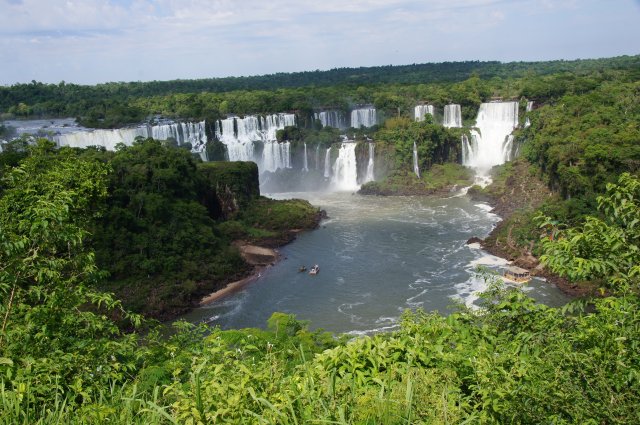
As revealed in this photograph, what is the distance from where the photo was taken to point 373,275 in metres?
23.7

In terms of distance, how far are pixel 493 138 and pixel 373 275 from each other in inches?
1118

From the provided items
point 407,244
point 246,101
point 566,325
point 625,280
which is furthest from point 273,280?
point 246,101

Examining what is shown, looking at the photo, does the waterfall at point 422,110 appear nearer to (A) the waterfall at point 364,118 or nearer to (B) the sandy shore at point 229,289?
(A) the waterfall at point 364,118

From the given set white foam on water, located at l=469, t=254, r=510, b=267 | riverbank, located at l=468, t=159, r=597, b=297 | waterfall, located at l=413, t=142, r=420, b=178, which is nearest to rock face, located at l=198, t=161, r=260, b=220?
riverbank, located at l=468, t=159, r=597, b=297

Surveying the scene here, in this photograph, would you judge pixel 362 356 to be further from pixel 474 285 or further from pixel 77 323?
pixel 474 285

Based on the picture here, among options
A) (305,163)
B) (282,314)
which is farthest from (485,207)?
(282,314)

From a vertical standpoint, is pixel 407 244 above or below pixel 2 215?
below

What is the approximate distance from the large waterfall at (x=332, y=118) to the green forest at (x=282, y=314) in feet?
6.92

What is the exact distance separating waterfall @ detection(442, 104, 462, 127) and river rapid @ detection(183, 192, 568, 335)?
662 inches

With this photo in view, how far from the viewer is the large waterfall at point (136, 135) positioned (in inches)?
1542

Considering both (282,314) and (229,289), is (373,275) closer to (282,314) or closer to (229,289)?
(229,289)

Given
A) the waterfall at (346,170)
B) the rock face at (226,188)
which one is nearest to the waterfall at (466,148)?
the waterfall at (346,170)

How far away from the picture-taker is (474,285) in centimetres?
2209

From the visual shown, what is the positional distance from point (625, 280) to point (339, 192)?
38.5m
